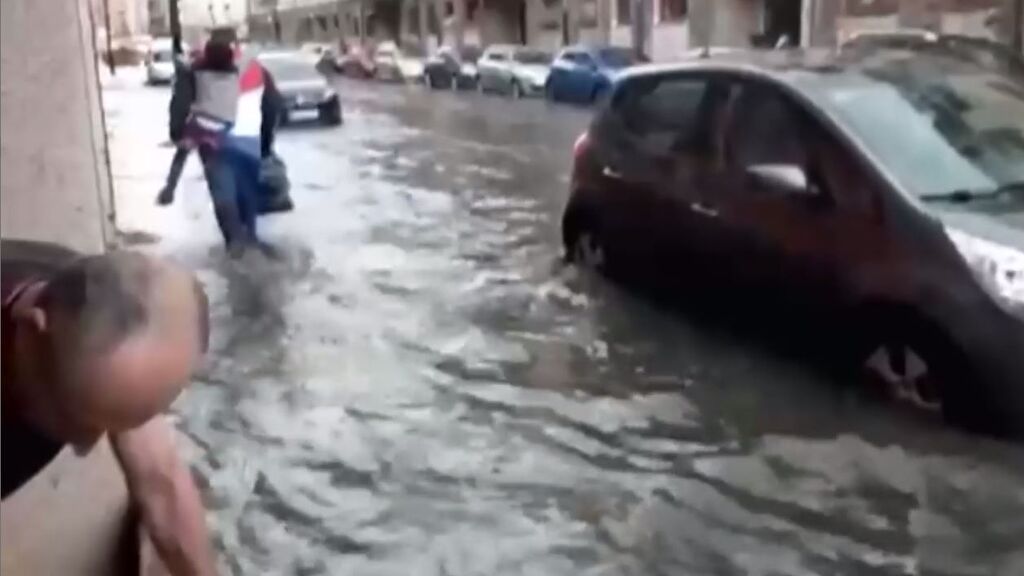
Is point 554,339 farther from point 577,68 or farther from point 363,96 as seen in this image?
point 363,96

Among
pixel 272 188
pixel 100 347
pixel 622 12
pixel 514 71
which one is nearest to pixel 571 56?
pixel 514 71

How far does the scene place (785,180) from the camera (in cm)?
710

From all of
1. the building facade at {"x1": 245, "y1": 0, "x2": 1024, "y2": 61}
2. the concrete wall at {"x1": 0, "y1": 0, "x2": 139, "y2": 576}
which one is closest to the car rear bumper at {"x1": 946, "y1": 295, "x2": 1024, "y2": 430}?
the concrete wall at {"x1": 0, "y1": 0, "x2": 139, "y2": 576}

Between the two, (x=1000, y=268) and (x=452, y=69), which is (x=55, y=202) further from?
(x=452, y=69)

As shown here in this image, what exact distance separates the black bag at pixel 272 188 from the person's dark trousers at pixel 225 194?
0.31 m

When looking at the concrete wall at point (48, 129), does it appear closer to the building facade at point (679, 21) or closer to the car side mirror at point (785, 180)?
the car side mirror at point (785, 180)

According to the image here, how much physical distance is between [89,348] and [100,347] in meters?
0.01

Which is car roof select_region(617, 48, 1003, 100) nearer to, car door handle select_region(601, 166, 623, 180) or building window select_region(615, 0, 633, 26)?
car door handle select_region(601, 166, 623, 180)

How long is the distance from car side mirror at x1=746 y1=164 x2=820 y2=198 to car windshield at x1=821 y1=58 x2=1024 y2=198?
12.3 inches

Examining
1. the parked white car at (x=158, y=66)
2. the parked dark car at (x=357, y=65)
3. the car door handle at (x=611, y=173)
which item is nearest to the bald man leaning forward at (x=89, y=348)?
the car door handle at (x=611, y=173)

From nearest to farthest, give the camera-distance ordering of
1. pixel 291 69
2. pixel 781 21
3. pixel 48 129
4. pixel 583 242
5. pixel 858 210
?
pixel 48 129, pixel 858 210, pixel 583 242, pixel 291 69, pixel 781 21

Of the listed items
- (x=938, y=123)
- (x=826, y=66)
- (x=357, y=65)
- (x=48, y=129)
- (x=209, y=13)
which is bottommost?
(x=357, y=65)

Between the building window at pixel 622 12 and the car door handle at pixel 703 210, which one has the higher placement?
the car door handle at pixel 703 210

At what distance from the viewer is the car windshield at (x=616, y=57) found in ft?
106
